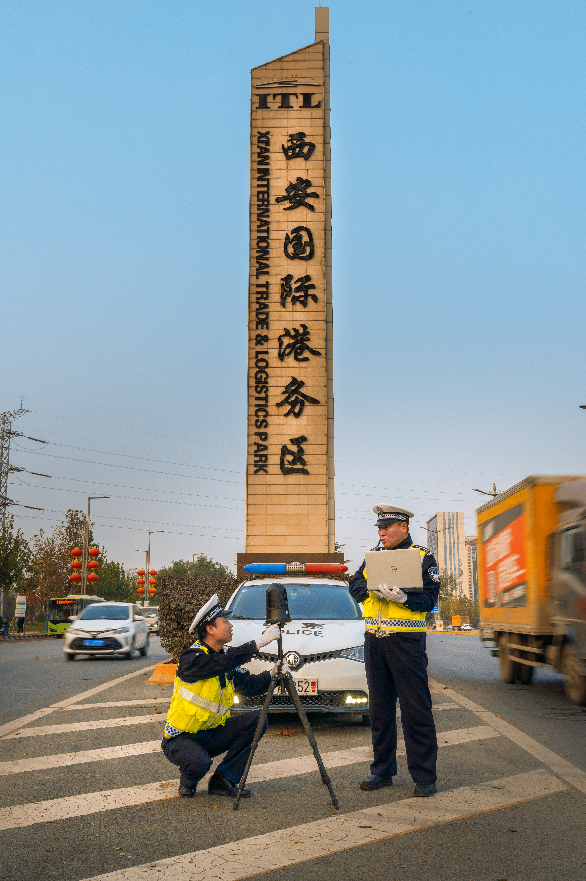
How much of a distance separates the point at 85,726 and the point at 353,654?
2936mm

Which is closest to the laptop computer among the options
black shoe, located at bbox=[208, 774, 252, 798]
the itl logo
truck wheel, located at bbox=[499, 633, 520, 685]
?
black shoe, located at bbox=[208, 774, 252, 798]

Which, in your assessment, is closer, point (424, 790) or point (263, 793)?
point (424, 790)

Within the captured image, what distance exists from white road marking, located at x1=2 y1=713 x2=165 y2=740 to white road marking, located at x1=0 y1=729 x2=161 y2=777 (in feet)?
4.07

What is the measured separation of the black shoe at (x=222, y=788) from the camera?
569 centimetres

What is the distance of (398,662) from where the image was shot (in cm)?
579

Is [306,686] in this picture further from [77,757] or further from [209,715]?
[209,715]

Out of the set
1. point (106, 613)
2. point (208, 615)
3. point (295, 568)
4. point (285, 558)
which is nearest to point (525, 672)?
point (295, 568)

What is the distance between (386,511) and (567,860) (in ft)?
7.96

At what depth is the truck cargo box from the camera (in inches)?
472

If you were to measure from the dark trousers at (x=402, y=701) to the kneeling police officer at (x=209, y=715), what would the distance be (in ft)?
2.69

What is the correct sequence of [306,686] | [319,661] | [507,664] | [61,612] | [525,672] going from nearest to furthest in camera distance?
[306,686] < [319,661] < [525,672] < [507,664] < [61,612]

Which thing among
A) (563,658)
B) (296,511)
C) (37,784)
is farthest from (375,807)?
(296,511)

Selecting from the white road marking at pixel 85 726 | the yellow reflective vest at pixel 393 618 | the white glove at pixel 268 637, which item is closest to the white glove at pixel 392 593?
the yellow reflective vest at pixel 393 618

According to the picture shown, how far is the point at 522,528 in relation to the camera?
1250 cm
